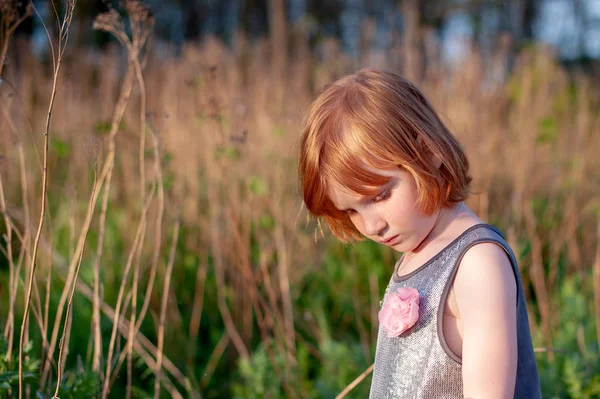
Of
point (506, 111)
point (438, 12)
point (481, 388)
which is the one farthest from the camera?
point (438, 12)

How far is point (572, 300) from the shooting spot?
297 cm

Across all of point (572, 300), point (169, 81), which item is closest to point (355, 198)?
point (572, 300)

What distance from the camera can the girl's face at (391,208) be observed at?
3.92 ft

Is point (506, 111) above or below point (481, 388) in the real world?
above

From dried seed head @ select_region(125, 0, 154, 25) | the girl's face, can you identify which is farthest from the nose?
dried seed head @ select_region(125, 0, 154, 25)

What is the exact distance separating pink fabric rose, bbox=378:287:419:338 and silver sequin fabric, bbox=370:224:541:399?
2 cm

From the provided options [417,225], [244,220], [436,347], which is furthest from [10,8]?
[244,220]

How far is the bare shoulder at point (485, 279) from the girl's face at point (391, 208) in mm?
131

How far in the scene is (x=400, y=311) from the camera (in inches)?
47.4

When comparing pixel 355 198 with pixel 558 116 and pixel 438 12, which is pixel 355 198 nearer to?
pixel 558 116

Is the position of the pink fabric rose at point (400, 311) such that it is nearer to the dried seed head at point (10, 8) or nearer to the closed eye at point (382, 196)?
the closed eye at point (382, 196)

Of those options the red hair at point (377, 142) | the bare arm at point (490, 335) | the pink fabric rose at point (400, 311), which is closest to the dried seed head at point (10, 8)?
the red hair at point (377, 142)

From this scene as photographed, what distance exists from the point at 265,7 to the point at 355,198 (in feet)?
56.6

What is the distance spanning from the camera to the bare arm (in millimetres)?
1042
